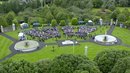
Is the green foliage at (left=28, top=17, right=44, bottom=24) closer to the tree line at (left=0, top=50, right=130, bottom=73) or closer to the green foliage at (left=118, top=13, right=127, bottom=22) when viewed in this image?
the green foliage at (left=118, top=13, right=127, bottom=22)

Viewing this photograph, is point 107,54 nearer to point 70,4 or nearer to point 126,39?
point 126,39

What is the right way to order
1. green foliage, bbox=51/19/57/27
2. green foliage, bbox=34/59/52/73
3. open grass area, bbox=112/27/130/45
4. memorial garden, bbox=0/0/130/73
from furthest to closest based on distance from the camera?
green foliage, bbox=51/19/57/27
open grass area, bbox=112/27/130/45
green foliage, bbox=34/59/52/73
memorial garden, bbox=0/0/130/73

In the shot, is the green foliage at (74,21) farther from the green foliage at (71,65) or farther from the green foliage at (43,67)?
the green foliage at (71,65)

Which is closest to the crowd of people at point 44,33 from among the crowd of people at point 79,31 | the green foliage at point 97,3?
the crowd of people at point 79,31

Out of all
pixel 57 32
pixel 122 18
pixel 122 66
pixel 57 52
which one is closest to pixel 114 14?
pixel 122 18

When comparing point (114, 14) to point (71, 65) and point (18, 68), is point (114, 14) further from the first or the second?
point (18, 68)

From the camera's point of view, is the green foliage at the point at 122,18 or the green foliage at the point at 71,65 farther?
the green foliage at the point at 122,18

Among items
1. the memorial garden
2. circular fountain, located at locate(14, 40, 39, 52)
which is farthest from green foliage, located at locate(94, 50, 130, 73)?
circular fountain, located at locate(14, 40, 39, 52)
